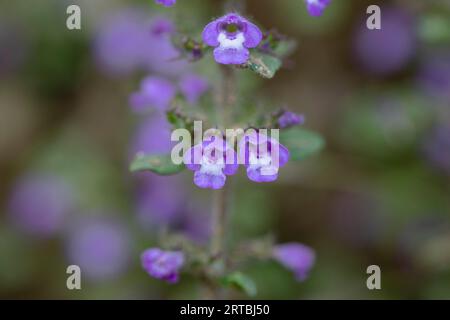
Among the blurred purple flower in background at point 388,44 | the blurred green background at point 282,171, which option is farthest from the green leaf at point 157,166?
the blurred purple flower in background at point 388,44

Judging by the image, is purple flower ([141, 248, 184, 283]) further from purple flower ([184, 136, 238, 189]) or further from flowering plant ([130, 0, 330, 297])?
purple flower ([184, 136, 238, 189])

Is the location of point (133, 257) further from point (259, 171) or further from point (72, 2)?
point (259, 171)

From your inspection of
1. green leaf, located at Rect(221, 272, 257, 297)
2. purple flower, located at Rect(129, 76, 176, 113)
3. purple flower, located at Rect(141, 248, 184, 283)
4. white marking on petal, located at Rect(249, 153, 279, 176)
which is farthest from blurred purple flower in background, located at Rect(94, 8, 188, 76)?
white marking on petal, located at Rect(249, 153, 279, 176)

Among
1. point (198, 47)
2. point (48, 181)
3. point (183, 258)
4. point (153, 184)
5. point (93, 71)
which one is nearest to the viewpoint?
point (198, 47)

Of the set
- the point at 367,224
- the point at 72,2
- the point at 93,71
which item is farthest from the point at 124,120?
the point at 367,224

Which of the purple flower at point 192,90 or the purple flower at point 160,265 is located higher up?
the purple flower at point 192,90

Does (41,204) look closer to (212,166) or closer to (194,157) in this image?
(194,157)

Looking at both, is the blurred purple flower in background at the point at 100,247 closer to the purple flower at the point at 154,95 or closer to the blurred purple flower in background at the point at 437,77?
the purple flower at the point at 154,95

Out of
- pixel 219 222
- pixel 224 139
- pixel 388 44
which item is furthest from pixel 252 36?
pixel 388 44
